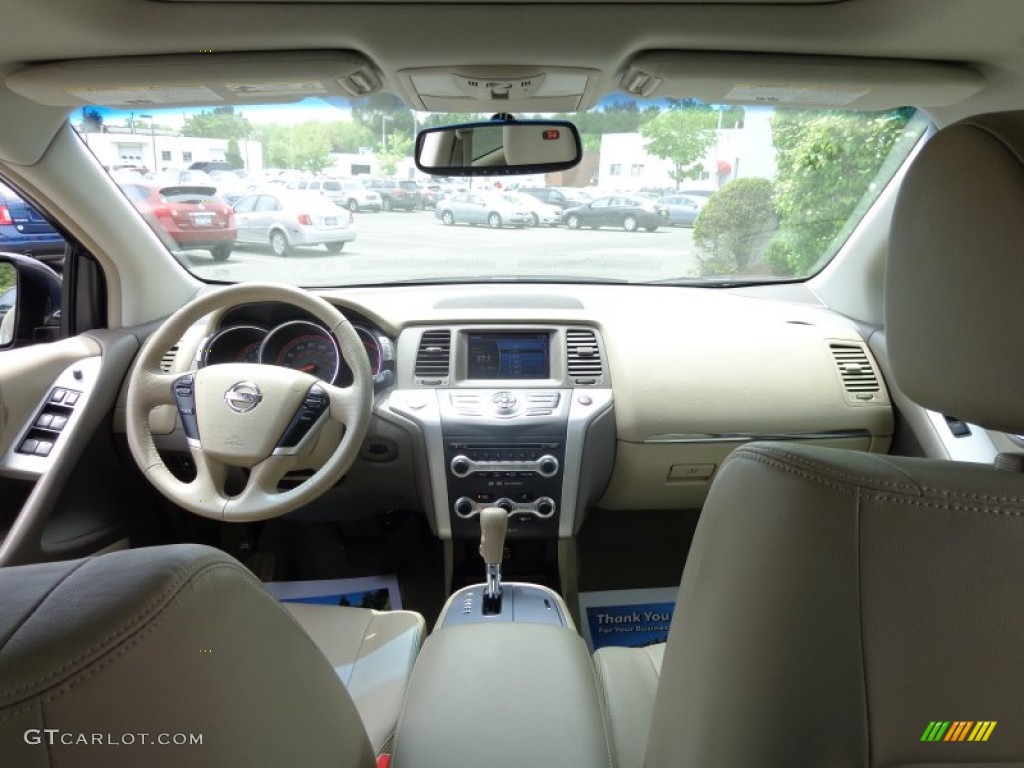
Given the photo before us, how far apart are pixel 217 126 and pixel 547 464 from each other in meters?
1.88

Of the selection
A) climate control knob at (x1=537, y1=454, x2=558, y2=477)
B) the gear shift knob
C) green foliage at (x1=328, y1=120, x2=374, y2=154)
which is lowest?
the gear shift knob

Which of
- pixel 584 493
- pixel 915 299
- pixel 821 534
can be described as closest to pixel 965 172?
pixel 915 299

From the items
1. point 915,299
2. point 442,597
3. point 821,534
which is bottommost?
point 442,597

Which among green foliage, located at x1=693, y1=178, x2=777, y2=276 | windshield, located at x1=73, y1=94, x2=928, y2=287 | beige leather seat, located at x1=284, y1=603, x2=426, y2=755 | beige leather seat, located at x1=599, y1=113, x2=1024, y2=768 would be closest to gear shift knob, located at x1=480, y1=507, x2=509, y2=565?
beige leather seat, located at x1=284, y1=603, x2=426, y2=755

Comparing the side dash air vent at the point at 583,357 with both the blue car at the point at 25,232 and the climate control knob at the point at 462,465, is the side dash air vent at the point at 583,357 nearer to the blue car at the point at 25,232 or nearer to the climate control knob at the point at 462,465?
the climate control knob at the point at 462,465

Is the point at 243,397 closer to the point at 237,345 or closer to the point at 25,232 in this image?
the point at 237,345

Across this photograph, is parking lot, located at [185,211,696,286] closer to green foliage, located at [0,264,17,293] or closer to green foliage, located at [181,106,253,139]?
green foliage, located at [181,106,253,139]

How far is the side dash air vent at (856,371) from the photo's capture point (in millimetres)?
2650

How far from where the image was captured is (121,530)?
2773mm

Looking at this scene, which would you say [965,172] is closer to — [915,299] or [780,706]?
[915,299]

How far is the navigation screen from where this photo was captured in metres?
2.71

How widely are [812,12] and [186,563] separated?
67.3 inches

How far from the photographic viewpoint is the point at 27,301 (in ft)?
8.93

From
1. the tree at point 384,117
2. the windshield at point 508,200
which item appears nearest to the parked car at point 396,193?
the windshield at point 508,200
